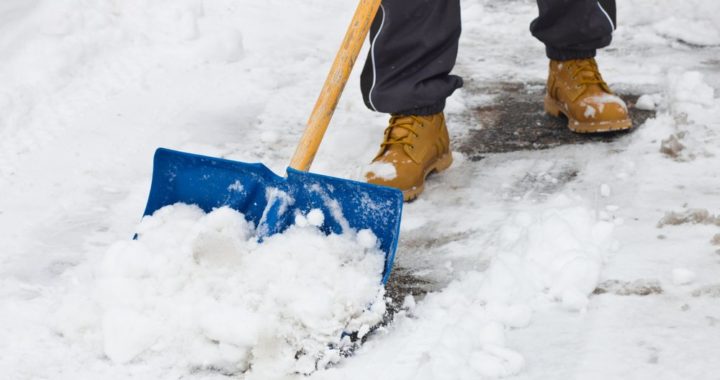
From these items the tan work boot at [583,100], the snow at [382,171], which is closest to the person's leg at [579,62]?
the tan work boot at [583,100]

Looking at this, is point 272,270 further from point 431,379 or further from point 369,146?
point 369,146

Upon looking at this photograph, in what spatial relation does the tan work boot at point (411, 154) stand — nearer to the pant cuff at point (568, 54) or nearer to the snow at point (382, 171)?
the snow at point (382, 171)

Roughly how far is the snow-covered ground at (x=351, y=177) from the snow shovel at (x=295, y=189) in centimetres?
10

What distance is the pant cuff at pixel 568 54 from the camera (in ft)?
9.50

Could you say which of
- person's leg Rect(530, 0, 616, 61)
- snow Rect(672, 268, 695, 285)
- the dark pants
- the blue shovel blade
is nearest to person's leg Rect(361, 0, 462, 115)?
the dark pants

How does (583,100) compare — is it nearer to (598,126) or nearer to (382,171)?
(598,126)

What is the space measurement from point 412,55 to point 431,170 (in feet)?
1.13

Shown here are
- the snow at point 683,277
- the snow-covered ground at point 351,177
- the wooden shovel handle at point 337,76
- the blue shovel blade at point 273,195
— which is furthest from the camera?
the wooden shovel handle at point 337,76

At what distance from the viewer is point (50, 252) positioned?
86.0 inches

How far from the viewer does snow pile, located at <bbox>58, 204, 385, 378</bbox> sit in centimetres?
171

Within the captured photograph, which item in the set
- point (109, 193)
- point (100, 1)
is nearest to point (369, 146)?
point (109, 193)

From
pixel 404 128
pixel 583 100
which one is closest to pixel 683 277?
pixel 404 128

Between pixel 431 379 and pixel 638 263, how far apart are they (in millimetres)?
608

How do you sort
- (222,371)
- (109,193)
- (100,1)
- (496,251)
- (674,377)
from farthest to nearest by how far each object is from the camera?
(100,1)
(109,193)
(496,251)
(222,371)
(674,377)
